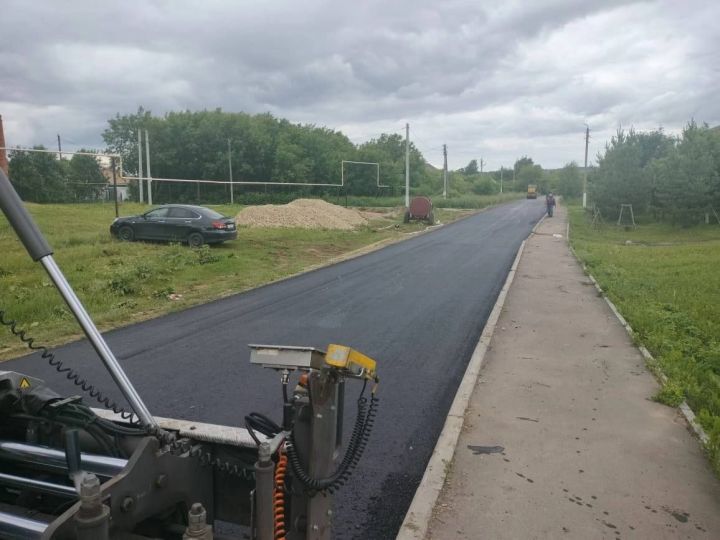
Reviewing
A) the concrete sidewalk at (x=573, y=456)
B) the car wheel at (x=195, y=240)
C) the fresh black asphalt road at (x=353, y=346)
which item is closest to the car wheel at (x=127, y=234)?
the car wheel at (x=195, y=240)

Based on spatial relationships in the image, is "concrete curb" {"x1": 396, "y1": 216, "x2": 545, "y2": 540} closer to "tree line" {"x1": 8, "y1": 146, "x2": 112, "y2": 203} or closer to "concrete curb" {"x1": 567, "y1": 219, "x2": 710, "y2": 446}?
"concrete curb" {"x1": 567, "y1": 219, "x2": 710, "y2": 446}

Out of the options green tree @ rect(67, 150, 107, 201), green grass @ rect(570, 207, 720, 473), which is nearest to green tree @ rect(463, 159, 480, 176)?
green tree @ rect(67, 150, 107, 201)

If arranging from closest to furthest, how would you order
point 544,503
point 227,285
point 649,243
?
point 544,503 → point 227,285 → point 649,243

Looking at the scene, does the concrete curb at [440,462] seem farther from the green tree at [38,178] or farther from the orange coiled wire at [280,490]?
the green tree at [38,178]

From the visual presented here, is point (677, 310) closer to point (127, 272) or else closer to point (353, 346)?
point (353, 346)

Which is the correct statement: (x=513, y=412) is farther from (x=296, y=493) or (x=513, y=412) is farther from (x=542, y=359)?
(x=296, y=493)

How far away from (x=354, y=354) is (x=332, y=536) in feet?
5.57

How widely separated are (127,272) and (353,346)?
6812 mm

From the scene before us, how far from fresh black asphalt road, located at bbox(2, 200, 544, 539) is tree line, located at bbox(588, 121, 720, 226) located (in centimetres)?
2398

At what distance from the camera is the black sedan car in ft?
65.5

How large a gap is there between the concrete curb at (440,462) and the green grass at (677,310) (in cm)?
200

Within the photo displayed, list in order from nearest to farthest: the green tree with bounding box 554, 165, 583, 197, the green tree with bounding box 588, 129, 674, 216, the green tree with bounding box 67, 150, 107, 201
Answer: the green tree with bounding box 588, 129, 674, 216, the green tree with bounding box 67, 150, 107, 201, the green tree with bounding box 554, 165, 583, 197

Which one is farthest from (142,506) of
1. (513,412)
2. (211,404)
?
(513,412)

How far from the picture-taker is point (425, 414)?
5820 mm
